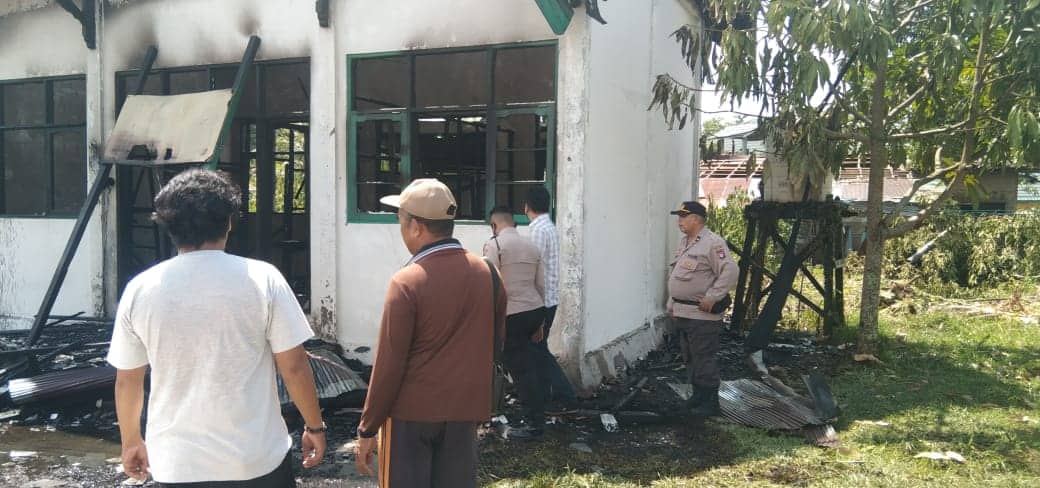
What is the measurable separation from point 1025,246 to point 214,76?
1314 centimetres

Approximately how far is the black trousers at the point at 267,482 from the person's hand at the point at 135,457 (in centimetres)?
11

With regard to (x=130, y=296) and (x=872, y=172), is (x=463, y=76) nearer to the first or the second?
(x=872, y=172)

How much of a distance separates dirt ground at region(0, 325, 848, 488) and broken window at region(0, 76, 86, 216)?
118 inches

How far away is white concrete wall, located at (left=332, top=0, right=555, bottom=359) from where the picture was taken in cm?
673

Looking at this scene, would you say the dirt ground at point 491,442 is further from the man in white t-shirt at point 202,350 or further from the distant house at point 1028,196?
the distant house at point 1028,196

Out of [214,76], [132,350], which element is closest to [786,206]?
[214,76]

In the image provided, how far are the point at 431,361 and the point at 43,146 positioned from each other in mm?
8517

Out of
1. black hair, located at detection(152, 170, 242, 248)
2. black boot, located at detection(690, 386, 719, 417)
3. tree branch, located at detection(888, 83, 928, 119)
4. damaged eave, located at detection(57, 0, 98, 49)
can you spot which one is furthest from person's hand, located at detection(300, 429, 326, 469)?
damaged eave, located at detection(57, 0, 98, 49)

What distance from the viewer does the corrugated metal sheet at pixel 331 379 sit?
6.01m

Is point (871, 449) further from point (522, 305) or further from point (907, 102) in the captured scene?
point (907, 102)

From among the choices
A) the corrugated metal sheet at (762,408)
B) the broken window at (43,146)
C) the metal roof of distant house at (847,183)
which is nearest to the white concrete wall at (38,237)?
the broken window at (43,146)

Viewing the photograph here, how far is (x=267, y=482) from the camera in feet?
8.28

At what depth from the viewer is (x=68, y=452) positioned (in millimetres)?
5297

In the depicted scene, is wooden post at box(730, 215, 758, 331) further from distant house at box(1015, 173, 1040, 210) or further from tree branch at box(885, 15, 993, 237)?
distant house at box(1015, 173, 1040, 210)
